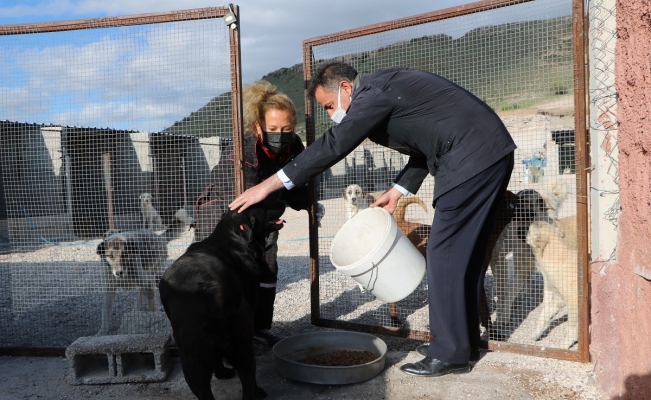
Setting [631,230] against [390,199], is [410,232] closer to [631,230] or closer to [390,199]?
[390,199]

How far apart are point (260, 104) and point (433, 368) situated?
2.04m

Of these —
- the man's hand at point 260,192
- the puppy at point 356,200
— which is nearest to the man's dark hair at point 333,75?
the man's hand at point 260,192

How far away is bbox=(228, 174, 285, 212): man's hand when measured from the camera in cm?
282

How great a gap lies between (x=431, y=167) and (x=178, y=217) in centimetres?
221

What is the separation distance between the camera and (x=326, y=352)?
354 cm

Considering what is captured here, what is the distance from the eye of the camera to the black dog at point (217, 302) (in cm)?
252

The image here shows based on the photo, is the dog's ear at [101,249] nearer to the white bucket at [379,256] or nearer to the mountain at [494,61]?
the mountain at [494,61]

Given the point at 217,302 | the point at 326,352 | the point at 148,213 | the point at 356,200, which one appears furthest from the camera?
the point at 356,200

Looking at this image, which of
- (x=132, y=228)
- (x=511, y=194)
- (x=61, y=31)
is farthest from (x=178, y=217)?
(x=511, y=194)

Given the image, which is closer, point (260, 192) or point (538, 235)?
point (260, 192)

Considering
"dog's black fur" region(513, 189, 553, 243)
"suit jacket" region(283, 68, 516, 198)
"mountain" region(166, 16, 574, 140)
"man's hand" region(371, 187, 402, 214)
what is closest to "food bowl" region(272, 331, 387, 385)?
"man's hand" region(371, 187, 402, 214)

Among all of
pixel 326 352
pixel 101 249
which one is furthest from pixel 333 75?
pixel 101 249

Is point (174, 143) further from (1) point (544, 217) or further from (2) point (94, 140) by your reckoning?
(1) point (544, 217)

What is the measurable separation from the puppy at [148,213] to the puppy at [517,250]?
2.36m
